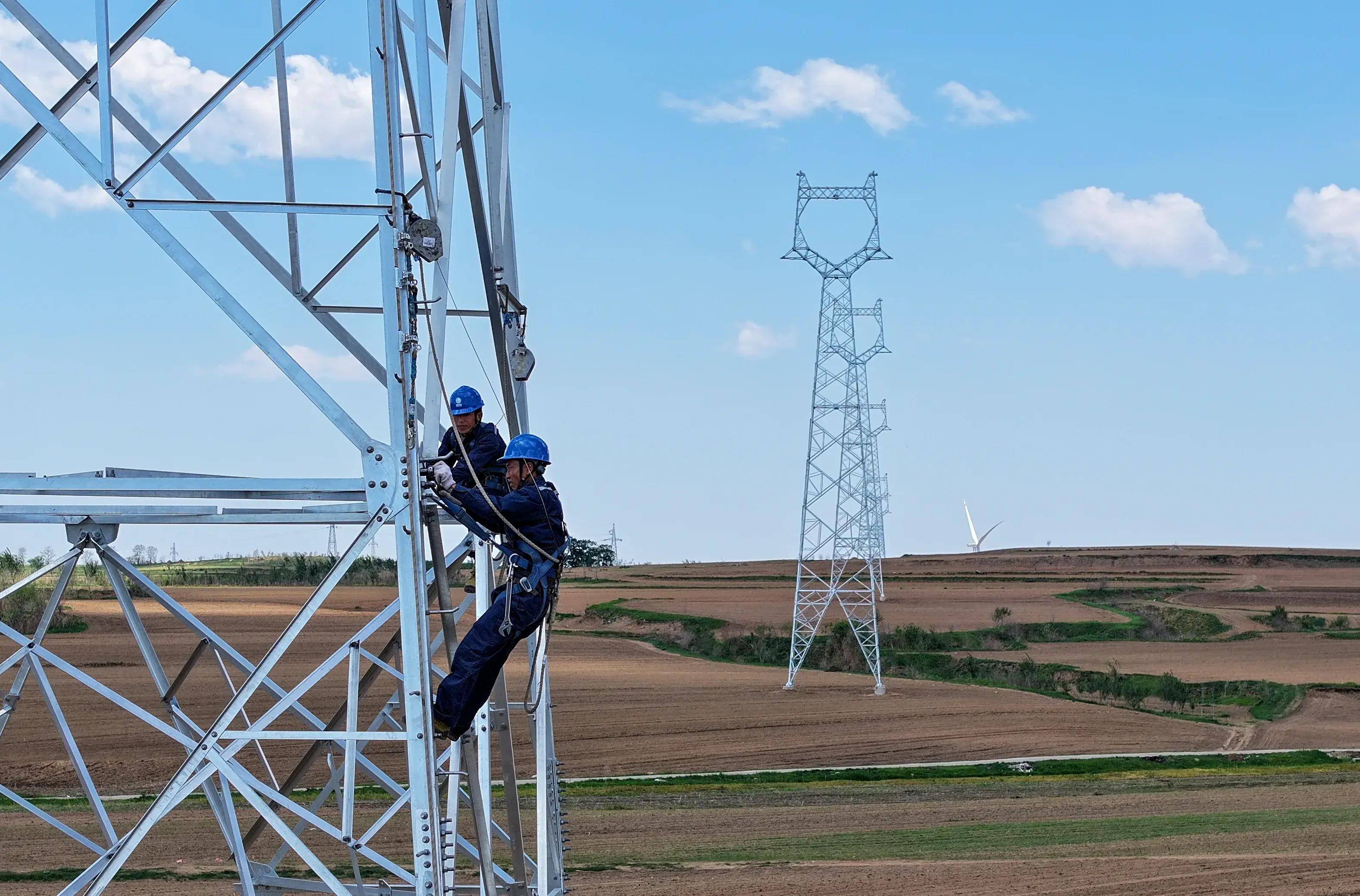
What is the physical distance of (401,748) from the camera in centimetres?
3064

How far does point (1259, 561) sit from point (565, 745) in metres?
104

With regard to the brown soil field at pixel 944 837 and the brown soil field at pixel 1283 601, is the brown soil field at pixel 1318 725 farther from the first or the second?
the brown soil field at pixel 1283 601

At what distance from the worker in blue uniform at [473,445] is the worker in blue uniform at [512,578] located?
459 mm

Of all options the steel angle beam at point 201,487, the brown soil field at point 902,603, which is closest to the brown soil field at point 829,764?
the brown soil field at point 902,603

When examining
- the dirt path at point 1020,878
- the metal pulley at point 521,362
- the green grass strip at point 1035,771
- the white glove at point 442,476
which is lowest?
the green grass strip at point 1035,771

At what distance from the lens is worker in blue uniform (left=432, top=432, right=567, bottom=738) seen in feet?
28.6

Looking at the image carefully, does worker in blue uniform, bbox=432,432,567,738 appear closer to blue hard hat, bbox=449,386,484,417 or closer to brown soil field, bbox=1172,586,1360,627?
blue hard hat, bbox=449,386,484,417

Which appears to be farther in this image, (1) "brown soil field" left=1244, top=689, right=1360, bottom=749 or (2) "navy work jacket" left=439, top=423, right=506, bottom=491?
(1) "brown soil field" left=1244, top=689, right=1360, bottom=749

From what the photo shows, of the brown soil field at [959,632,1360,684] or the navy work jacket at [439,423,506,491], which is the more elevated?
the navy work jacket at [439,423,506,491]

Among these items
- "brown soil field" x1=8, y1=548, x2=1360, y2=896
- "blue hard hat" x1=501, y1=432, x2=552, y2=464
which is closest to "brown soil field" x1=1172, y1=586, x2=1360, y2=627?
"brown soil field" x1=8, y1=548, x2=1360, y2=896

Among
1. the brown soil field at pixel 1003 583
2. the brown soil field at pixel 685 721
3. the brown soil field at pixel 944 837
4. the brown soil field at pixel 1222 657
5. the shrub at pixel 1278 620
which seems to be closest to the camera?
the brown soil field at pixel 944 837

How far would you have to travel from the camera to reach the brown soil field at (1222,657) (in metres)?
47.7

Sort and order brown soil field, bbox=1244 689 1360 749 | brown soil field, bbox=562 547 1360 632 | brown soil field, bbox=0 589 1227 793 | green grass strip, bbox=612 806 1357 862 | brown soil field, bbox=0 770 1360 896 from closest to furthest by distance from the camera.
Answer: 1. brown soil field, bbox=0 770 1360 896
2. green grass strip, bbox=612 806 1357 862
3. brown soil field, bbox=0 589 1227 793
4. brown soil field, bbox=1244 689 1360 749
5. brown soil field, bbox=562 547 1360 632

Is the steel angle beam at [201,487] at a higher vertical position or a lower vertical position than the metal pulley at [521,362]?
lower
